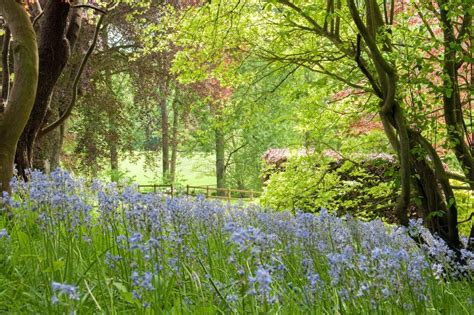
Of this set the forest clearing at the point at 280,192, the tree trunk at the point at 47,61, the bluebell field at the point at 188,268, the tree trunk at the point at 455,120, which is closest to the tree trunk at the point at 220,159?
the forest clearing at the point at 280,192

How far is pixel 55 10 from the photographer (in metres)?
5.65

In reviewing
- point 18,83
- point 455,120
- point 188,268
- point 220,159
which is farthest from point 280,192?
point 220,159

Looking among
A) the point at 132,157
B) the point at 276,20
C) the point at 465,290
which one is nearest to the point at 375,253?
the point at 465,290

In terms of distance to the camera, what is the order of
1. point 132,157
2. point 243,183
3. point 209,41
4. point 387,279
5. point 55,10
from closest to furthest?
point 387,279
point 55,10
point 209,41
point 132,157
point 243,183

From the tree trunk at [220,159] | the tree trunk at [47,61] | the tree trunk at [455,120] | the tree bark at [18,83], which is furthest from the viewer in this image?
the tree trunk at [220,159]

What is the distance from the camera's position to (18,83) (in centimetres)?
468

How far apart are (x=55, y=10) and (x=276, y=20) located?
9.26 feet

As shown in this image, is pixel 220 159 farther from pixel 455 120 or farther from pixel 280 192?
pixel 455 120

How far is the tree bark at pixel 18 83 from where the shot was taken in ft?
14.8

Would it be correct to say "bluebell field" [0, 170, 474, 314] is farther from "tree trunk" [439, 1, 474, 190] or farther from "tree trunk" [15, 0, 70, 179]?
"tree trunk" [15, 0, 70, 179]

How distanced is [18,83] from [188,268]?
325cm

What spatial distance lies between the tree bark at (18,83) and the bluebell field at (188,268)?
861mm

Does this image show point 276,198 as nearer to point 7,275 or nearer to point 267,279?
point 7,275

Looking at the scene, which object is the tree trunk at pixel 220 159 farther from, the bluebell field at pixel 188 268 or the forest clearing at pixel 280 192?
the bluebell field at pixel 188 268
